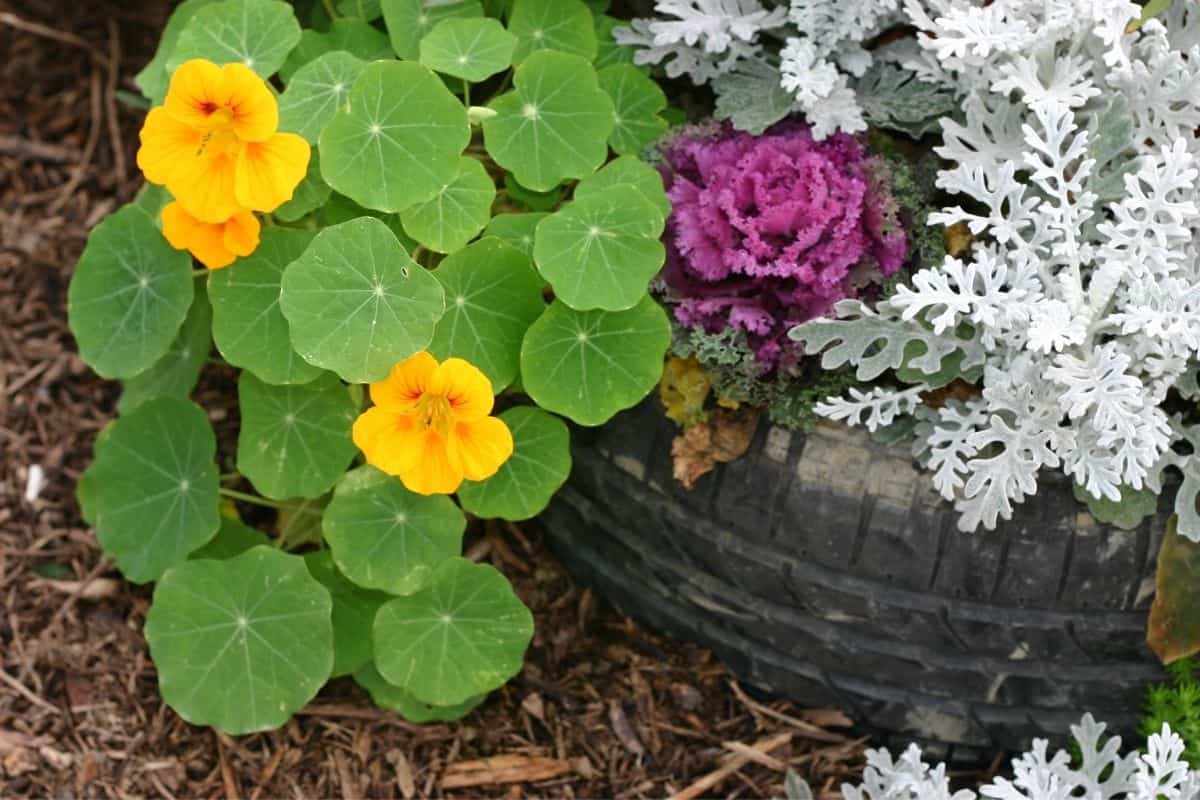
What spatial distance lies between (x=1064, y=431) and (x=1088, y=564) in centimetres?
23

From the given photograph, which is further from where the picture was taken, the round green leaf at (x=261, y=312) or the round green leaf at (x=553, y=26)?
the round green leaf at (x=553, y=26)

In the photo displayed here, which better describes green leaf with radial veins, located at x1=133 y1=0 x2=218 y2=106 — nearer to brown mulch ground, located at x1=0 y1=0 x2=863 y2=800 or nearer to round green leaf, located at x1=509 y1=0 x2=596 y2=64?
round green leaf, located at x1=509 y1=0 x2=596 y2=64

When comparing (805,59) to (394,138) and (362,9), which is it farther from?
(362,9)

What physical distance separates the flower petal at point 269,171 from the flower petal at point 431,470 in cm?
38

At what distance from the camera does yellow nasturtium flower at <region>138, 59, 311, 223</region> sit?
1.85 meters

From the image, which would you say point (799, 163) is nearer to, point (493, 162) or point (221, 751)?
point (493, 162)

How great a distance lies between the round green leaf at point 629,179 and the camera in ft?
6.63

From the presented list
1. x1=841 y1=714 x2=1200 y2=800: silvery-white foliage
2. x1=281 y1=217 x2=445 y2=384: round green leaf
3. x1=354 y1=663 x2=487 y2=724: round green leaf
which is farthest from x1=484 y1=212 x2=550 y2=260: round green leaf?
x1=841 y1=714 x2=1200 y2=800: silvery-white foliage

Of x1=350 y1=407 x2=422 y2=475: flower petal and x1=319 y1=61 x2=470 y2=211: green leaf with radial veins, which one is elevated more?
x1=319 y1=61 x2=470 y2=211: green leaf with radial veins

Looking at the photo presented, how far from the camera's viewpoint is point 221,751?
2.21 metres

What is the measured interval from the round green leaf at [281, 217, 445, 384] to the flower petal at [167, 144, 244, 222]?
5.6 inches

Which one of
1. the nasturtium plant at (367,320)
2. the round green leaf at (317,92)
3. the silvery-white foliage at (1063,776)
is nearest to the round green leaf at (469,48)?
the nasturtium plant at (367,320)

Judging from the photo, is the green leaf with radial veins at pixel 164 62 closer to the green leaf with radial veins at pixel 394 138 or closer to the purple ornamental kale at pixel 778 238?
the green leaf with radial veins at pixel 394 138

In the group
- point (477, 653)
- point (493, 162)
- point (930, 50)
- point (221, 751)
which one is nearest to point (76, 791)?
point (221, 751)
